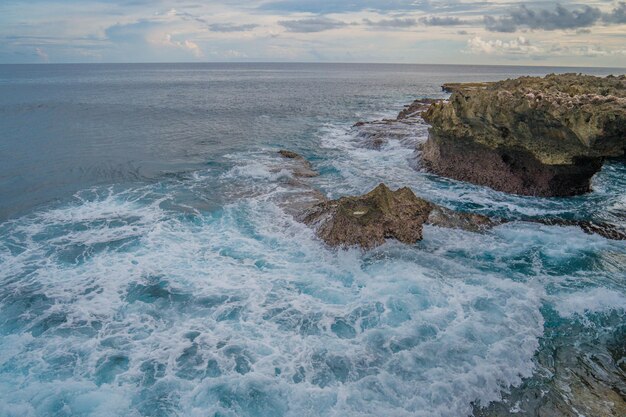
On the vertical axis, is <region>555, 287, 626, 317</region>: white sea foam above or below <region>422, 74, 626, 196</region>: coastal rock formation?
below

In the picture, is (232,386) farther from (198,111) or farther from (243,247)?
(198,111)

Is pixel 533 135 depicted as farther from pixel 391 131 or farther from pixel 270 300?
pixel 391 131

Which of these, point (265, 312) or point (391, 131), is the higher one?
point (391, 131)

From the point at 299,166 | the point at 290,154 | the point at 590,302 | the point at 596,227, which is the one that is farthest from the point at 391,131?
the point at 590,302

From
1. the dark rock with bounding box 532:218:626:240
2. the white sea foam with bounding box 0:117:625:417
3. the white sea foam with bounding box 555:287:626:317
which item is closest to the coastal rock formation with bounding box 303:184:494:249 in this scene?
the white sea foam with bounding box 0:117:625:417

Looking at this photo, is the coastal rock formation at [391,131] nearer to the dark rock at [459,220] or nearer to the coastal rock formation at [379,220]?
the dark rock at [459,220]

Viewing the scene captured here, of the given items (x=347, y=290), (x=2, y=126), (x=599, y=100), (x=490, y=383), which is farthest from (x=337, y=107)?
(x=490, y=383)

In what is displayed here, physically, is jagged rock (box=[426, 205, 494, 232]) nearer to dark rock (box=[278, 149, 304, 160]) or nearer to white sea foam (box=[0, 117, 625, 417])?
white sea foam (box=[0, 117, 625, 417])
